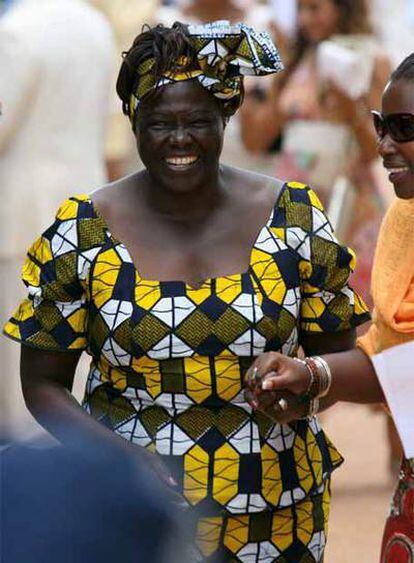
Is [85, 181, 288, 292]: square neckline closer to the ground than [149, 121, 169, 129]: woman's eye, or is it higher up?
closer to the ground

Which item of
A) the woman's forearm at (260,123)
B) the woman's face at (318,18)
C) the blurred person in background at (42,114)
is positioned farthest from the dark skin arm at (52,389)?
the woman's face at (318,18)

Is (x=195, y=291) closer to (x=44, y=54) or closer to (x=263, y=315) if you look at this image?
(x=263, y=315)

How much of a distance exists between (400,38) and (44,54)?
254 inches

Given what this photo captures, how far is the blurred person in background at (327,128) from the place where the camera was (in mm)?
6949

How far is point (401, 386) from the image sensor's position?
3383mm

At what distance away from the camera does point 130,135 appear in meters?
7.89

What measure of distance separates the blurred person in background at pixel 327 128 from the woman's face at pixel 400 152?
333 centimetres

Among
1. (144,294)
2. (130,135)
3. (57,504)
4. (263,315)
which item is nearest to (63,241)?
(144,294)

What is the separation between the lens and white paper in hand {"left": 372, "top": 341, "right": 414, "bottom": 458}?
3365 millimetres

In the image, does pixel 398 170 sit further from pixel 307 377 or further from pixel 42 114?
pixel 42 114

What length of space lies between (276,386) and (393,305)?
38cm

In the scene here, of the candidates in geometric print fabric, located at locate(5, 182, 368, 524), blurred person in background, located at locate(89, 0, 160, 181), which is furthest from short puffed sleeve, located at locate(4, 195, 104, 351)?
blurred person in background, located at locate(89, 0, 160, 181)

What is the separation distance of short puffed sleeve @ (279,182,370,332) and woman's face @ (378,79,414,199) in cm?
20

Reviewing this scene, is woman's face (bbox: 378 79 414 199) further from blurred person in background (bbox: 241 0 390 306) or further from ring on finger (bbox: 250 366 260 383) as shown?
blurred person in background (bbox: 241 0 390 306)
